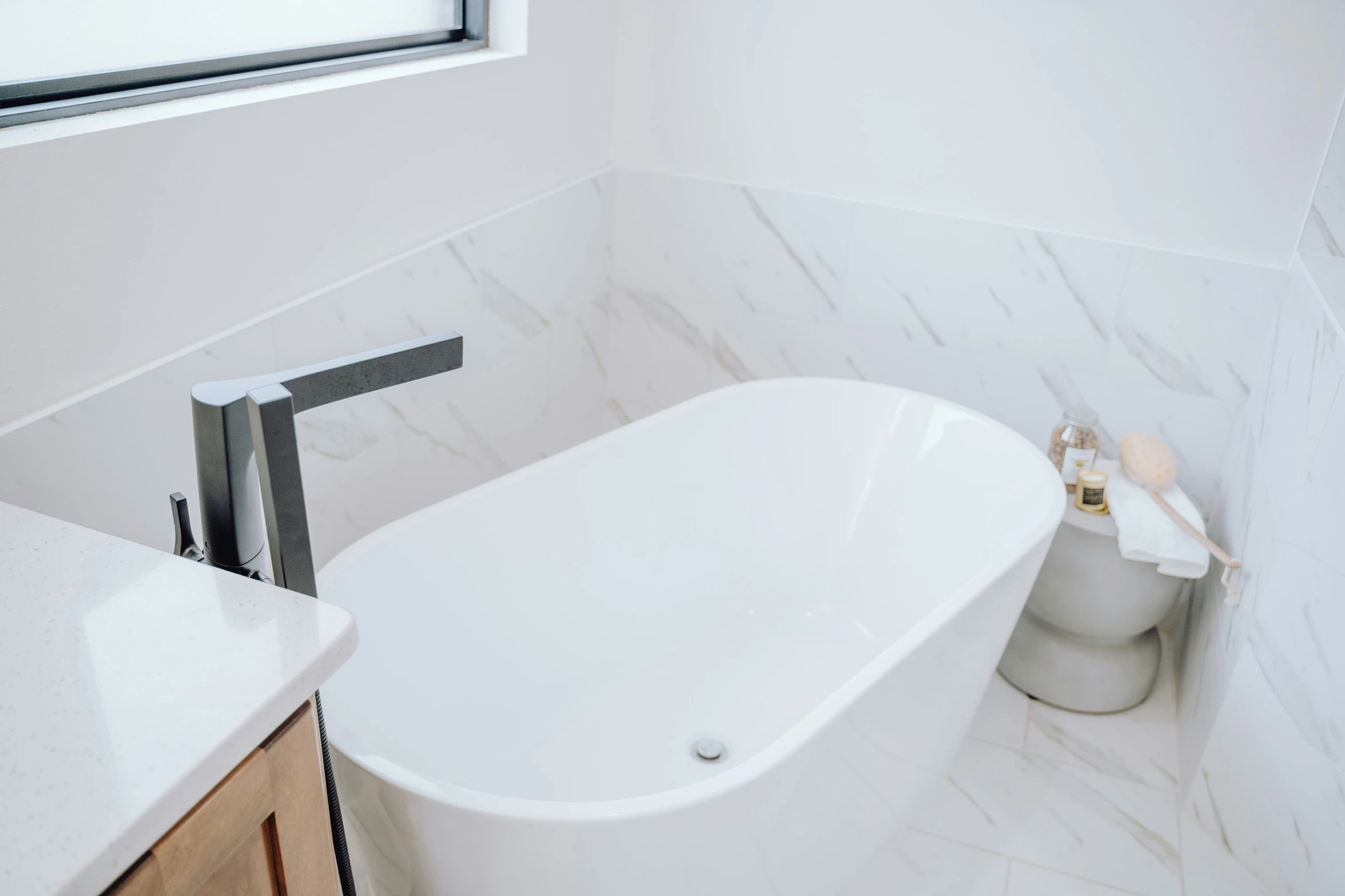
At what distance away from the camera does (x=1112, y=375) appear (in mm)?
2506

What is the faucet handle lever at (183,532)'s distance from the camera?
3.43 ft

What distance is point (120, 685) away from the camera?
811 mm

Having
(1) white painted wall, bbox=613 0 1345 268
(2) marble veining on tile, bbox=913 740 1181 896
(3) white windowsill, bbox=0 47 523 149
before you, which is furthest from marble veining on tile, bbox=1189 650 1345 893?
(3) white windowsill, bbox=0 47 523 149

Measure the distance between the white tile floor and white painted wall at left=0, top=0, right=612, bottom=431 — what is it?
4.87 ft

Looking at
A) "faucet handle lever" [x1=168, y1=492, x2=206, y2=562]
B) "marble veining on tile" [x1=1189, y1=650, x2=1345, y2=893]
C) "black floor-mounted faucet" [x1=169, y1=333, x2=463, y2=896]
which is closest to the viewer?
"black floor-mounted faucet" [x1=169, y1=333, x2=463, y2=896]

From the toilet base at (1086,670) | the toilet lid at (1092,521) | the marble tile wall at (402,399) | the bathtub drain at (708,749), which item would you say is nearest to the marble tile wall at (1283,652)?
the toilet base at (1086,670)

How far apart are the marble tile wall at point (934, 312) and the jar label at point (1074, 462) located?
227 millimetres

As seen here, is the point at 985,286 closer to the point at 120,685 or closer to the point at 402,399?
the point at 402,399

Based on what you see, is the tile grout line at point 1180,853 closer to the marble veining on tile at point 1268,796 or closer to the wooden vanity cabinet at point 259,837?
the marble veining on tile at point 1268,796

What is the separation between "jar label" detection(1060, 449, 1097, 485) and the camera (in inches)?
92.7

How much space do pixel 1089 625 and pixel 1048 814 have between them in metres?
0.44

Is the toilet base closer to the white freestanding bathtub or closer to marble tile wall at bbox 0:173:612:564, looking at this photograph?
the white freestanding bathtub

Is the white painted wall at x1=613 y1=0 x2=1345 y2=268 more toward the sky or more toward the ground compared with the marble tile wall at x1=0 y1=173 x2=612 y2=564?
more toward the sky

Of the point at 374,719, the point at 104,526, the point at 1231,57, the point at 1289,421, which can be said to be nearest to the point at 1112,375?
the point at 1289,421
